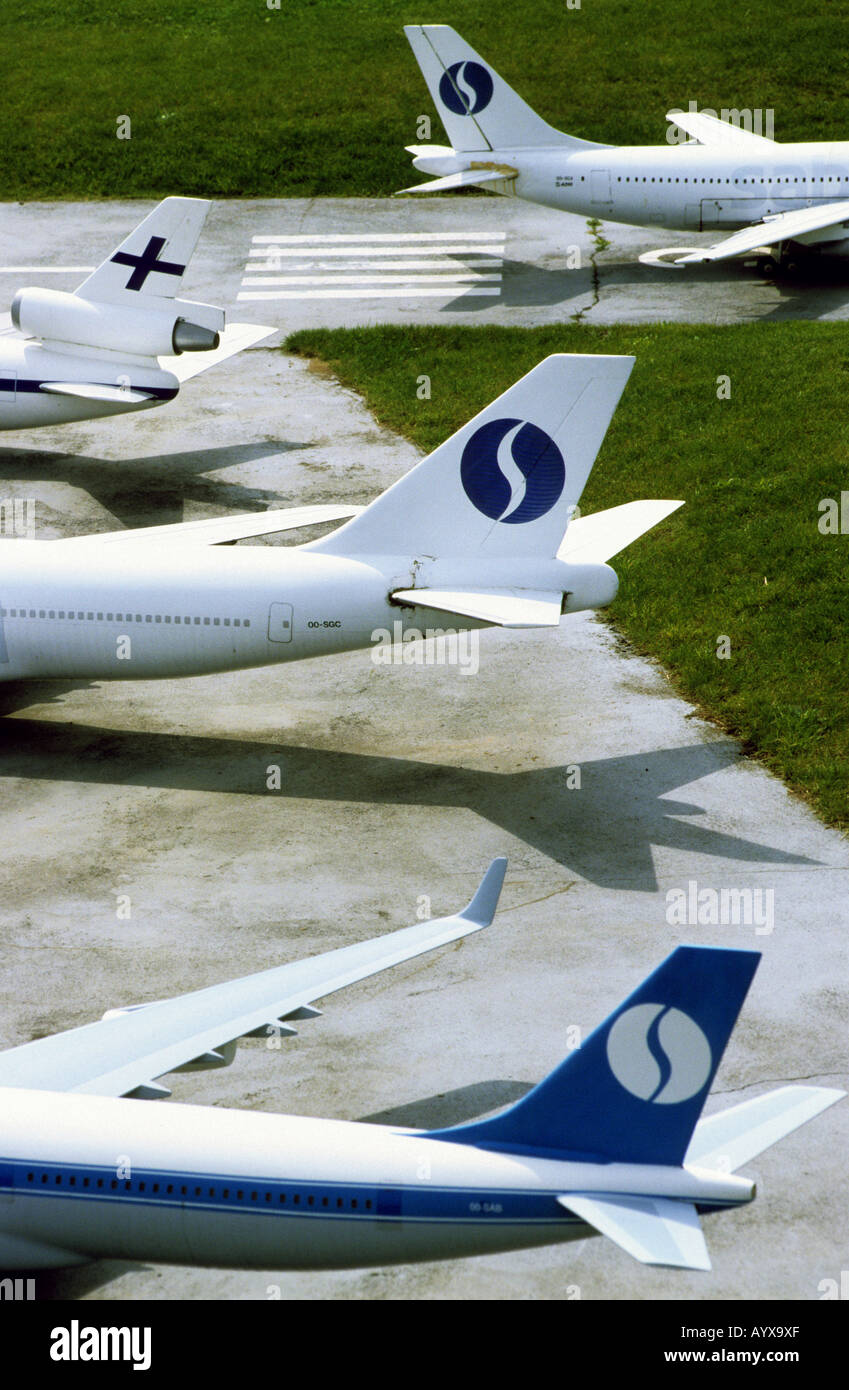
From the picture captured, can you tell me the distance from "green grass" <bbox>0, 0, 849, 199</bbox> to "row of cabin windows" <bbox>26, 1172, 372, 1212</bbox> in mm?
49968

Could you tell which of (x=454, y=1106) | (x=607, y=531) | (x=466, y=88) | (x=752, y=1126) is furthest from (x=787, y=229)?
(x=752, y=1126)

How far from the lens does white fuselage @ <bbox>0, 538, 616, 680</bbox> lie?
77.9 feet

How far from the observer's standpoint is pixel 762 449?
3616cm

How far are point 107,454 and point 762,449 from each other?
16.2m

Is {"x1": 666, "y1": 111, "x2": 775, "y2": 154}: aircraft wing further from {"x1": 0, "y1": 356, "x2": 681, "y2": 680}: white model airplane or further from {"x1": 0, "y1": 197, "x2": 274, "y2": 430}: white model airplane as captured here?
{"x1": 0, "y1": 356, "x2": 681, "y2": 680}: white model airplane

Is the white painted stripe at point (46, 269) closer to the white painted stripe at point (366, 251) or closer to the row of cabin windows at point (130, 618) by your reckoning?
the white painted stripe at point (366, 251)

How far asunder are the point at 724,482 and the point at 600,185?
17.0m

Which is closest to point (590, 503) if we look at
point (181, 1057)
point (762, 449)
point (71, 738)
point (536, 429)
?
point (762, 449)

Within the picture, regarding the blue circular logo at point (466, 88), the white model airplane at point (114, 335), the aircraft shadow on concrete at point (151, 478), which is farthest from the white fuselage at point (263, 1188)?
the blue circular logo at point (466, 88)

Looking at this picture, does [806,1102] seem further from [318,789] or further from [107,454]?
[107,454]

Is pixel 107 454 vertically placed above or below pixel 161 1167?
above

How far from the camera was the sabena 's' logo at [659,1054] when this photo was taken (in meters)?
12.1

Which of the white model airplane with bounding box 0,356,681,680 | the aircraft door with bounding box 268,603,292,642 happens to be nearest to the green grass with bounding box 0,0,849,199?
the white model airplane with bounding box 0,356,681,680

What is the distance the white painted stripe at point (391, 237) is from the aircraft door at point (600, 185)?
19.3ft
